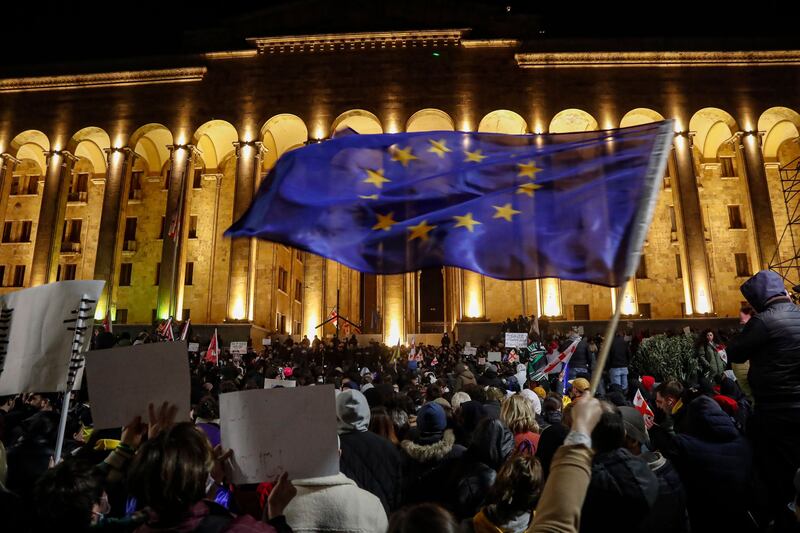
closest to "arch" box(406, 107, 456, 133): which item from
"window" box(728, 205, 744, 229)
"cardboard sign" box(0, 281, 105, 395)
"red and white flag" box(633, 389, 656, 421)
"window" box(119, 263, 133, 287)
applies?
"window" box(728, 205, 744, 229)

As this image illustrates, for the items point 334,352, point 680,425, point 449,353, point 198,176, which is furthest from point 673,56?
point 680,425

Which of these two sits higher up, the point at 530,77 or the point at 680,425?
the point at 530,77

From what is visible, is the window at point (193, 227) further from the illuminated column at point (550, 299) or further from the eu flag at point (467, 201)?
the eu flag at point (467, 201)

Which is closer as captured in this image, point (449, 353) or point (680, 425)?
point (680, 425)

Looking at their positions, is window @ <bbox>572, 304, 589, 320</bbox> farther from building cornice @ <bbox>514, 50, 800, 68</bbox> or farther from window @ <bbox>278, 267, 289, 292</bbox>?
window @ <bbox>278, 267, 289, 292</bbox>

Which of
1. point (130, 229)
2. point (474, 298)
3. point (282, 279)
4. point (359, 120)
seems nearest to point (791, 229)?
point (474, 298)

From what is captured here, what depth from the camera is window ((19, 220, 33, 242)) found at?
34.6 meters

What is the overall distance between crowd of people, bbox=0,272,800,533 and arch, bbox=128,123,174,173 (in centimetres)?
2830

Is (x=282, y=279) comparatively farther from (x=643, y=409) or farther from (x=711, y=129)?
(x=643, y=409)

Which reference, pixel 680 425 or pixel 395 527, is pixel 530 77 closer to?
pixel 680 425

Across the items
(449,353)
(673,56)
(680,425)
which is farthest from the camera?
(673,56)

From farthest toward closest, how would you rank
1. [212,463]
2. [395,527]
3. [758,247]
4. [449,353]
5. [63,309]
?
1. [758,247]
2. [449,353]
3. [63,309]
4. [212,463]
5. [395,527]

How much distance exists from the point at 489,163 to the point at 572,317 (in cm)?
2882

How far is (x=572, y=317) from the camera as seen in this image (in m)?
31.5
